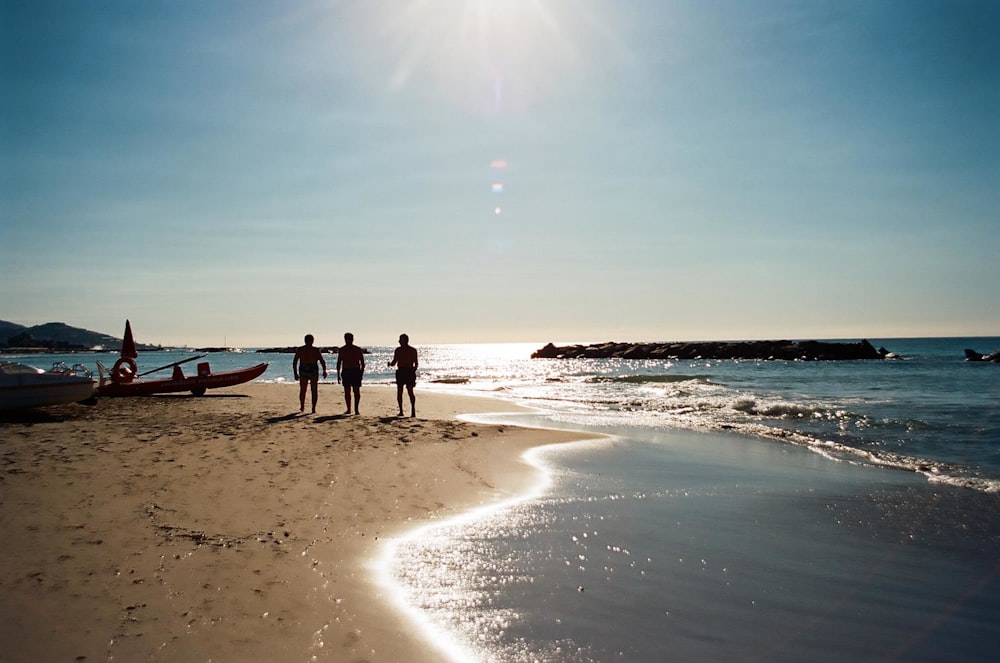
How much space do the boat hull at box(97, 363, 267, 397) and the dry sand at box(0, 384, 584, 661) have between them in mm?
8026

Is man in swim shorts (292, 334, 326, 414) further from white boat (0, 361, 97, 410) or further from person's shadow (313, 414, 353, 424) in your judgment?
white boat (0, 361, 97, 410)

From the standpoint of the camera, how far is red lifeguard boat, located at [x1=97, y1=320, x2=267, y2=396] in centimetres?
1856

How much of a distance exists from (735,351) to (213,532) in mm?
80828

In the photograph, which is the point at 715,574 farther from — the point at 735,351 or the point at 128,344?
the point at 735,351

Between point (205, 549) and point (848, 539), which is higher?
point (205, 549)

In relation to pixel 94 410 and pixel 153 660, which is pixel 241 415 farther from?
pixel 153 660

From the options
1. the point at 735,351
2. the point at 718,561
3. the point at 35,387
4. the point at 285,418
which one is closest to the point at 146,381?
the point at 35,387

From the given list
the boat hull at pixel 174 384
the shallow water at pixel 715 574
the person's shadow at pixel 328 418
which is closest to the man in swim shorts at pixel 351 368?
the person's shadow at pixel 328 418

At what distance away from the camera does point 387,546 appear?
17.8 feet

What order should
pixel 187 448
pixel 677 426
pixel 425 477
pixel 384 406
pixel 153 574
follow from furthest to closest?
pixel 384 406 < pixel 677 426 < pixel 187 448 < pixel 425 477 < pixel 153 574

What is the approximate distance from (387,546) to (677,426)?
1196 cm

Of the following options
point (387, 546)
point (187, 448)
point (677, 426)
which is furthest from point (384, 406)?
point (387, 546)

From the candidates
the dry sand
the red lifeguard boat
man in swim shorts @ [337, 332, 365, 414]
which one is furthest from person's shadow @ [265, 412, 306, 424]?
the red lifeguard boat

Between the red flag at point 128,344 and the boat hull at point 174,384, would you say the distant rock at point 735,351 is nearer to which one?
the boat hull at point 174,384
